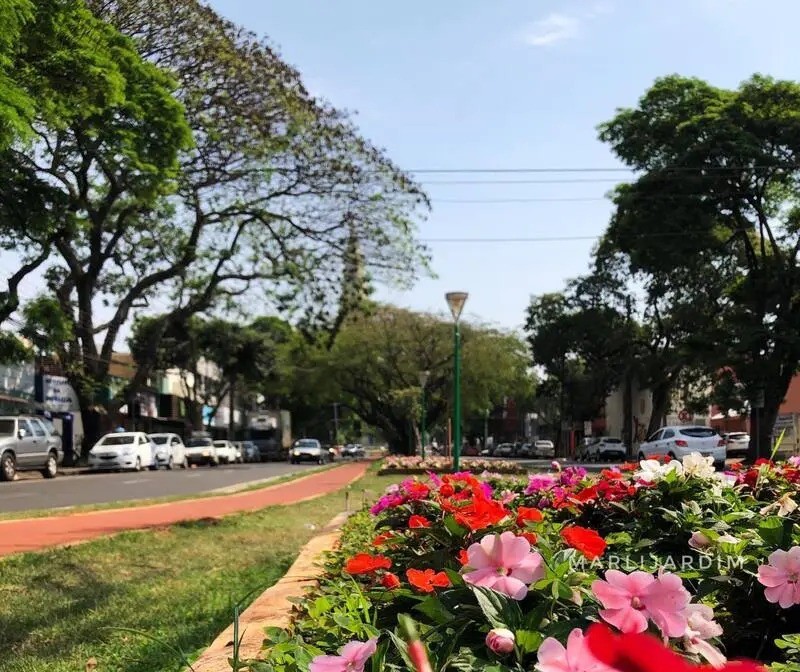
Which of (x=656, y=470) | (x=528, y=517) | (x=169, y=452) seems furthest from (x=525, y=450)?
(x=528, y=517)

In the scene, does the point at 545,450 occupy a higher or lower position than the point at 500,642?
lower

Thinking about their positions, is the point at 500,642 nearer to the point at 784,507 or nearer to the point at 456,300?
the point at 784,507

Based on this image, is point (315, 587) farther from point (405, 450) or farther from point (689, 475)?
point (405, 450)

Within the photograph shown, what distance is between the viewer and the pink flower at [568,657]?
1.12 m

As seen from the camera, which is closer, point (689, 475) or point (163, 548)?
point (689, 475)

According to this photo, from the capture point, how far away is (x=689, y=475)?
3.56m

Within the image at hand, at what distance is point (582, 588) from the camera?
194 cm

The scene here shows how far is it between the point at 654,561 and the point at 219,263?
90.9 feet

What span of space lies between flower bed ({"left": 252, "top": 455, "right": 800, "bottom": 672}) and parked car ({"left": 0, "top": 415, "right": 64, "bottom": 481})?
19342 millimetres

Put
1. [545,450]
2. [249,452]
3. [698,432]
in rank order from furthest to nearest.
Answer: [545,450]
[249,452]
[698,432]

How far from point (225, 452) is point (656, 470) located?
43398mm

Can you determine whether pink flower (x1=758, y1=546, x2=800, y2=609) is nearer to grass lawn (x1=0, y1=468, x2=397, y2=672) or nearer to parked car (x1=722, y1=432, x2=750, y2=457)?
grass lawn (x1=0, y1=468, x2=397, y2=672)

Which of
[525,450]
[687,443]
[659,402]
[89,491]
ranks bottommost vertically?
[525,450]

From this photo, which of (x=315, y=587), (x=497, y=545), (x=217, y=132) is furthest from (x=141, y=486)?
(x=497, y=545)
